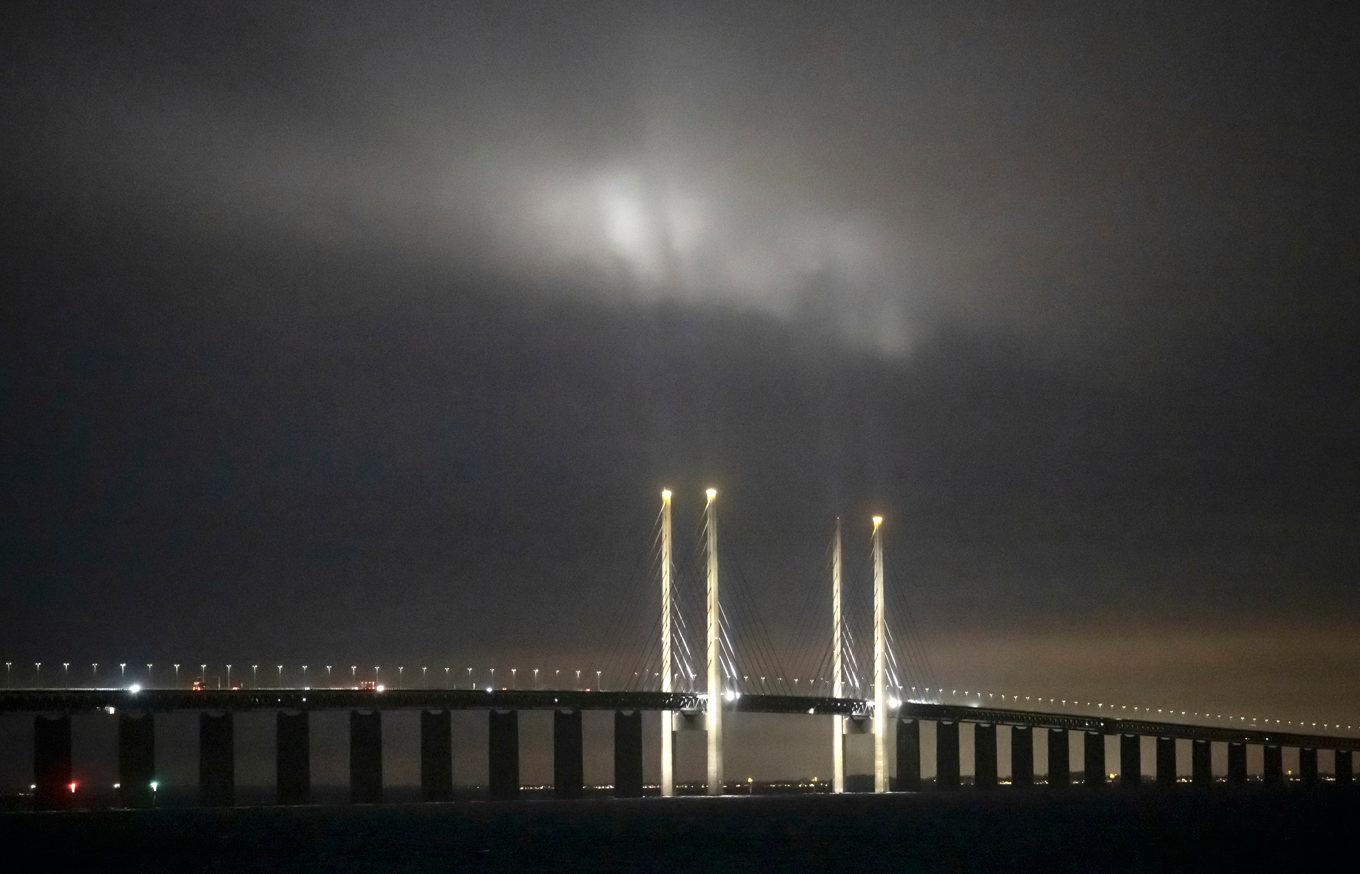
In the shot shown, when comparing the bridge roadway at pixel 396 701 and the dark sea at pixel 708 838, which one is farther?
the bridge roadway at pixel 396 701

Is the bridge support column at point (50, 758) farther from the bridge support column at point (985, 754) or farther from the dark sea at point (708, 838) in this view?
the bridge support column at point (985, 754)

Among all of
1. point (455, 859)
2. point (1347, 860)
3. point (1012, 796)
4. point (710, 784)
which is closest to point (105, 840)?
point (455, 859)

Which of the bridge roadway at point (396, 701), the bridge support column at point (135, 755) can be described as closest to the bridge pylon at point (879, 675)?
the bridge roadway at point (396, 701)

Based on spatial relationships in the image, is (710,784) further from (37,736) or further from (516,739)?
(37,736)

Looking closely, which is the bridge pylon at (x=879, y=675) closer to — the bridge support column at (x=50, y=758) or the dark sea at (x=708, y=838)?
the dark sea at (x=708, y=838)

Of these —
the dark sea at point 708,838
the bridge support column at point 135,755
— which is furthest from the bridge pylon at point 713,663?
the bridge support column at point 135,755

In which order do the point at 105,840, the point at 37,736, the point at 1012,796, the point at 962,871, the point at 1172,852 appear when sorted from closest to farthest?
the point at 962,871 < the point at 1172,852 < the point at 105,840 < the point at 37,736 < the point at 1012,796
